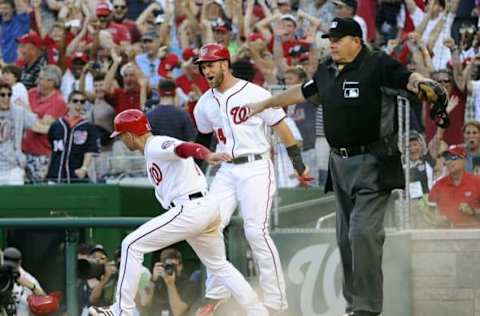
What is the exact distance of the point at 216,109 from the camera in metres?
9.85

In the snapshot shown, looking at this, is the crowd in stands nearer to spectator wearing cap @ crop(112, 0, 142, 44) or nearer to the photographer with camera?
spectator wearing cap @ crop(112, 0, 142, 44)

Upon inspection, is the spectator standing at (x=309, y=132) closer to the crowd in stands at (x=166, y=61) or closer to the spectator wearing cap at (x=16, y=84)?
the crowd in stands at (x=166, y=61)

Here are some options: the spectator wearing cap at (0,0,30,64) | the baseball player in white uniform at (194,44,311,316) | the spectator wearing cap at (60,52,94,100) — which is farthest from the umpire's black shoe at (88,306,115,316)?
the spectator wearing cap at (0,0,30,64)

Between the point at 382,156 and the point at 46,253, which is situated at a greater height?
the point at 382,156

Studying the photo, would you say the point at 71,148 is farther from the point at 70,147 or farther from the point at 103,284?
the point at 103,284

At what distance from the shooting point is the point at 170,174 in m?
9.16

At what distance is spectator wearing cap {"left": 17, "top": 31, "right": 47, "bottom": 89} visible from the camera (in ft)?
48.9

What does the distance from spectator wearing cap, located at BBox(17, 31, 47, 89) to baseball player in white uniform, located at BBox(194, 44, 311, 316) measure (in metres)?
5.43

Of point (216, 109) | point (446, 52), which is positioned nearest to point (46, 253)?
point (216, 109)

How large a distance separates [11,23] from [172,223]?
292 inches

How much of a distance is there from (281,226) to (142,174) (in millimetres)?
2697

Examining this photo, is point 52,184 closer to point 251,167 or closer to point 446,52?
point 251,167

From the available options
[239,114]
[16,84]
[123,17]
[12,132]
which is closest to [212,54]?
[239,114]

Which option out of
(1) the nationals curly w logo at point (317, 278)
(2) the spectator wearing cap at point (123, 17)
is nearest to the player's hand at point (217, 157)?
(1) the nationals curly w logo at point (317, 278)
